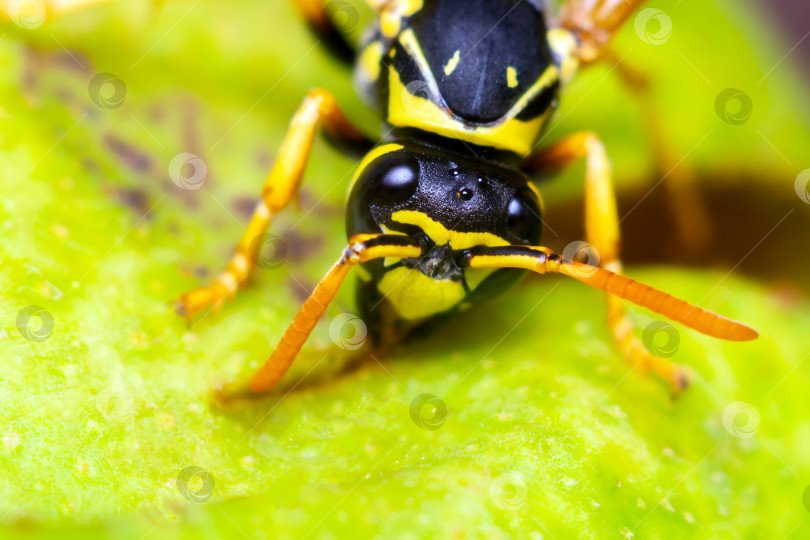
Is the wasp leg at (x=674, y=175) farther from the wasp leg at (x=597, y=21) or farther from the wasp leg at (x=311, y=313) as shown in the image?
the wasp leg at (x=311, y=313)

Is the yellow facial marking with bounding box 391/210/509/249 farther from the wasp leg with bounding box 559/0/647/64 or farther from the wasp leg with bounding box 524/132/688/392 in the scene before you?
the wasp leg with bounding box 559/0/647/64

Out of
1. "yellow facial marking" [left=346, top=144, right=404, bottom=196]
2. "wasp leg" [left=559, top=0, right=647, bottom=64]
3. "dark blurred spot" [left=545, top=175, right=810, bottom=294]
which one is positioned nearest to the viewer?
"yellow facial marking" [left=346, top=144, right=404, bottom=196]

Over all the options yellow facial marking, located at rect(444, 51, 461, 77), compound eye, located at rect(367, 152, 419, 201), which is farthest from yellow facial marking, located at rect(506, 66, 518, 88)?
compound eye, located at rect(367, 152, 419, 201)

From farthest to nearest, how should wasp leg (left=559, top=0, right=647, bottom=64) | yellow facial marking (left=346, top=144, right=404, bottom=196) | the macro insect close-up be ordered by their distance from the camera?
wasp leg (left=559, top=0, right=647, bottom=64) → yellow facial marking (left=346, top=144, right=404, bottom=196) → the macro insect close-up

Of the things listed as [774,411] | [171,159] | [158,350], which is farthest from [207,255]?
[774,411]

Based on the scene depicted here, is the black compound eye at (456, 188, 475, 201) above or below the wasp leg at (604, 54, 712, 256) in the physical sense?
below

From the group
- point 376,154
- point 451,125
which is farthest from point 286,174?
point 451,125

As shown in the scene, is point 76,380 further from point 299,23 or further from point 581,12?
point 581,12

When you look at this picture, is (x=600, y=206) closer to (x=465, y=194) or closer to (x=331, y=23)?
(x=465, y=194)

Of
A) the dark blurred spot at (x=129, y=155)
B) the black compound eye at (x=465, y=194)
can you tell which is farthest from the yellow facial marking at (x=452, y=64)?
the dark blurred spot at (x=129, y=155)
